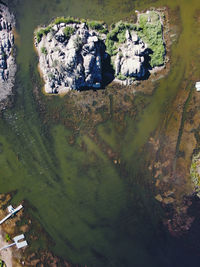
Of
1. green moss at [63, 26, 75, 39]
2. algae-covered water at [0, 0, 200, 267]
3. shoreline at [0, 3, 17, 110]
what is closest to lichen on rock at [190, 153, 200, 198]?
algae-covered water at [0, 0, 200, 267]

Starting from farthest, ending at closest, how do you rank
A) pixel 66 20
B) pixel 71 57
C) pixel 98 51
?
pixel 66 20 < pixel 98 51 < pixel 71 57

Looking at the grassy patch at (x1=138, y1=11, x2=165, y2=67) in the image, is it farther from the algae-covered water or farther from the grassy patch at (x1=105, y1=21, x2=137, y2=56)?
the algae-covered water

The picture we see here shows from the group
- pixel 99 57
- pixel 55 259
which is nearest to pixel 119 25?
pixel 99 57

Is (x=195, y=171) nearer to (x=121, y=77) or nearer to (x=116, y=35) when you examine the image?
(x=121, y=77)

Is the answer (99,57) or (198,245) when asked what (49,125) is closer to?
(99,57)

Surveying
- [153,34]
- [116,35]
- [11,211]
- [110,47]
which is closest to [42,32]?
[110,47]
